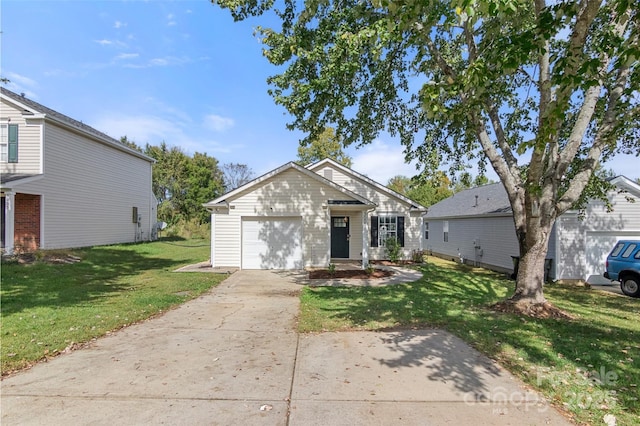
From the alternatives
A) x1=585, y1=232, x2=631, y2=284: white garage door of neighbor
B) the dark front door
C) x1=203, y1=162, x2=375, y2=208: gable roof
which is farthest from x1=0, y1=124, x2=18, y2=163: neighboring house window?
x1=585, y1=232, x2=631, y2=284: white garage door of neighbor

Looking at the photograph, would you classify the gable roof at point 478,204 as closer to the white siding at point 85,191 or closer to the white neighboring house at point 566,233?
the white neighboring house at point 566,233

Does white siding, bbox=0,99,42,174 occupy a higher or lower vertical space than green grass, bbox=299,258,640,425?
higher

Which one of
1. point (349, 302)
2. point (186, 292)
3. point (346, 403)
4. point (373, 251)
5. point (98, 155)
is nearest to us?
point (346, 403)

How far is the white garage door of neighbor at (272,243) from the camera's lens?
1421 centimetres

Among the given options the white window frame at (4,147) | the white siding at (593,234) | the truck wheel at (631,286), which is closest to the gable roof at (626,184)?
the white siding at (593,234)

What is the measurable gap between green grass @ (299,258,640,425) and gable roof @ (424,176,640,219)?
221 inches

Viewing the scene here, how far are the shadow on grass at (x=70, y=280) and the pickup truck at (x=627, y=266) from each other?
51.8ft

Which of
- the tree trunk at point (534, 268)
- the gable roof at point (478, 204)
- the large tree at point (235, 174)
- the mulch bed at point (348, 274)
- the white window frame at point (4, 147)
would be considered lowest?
the mulch bed at point (348, 274)

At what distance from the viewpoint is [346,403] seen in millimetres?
3424

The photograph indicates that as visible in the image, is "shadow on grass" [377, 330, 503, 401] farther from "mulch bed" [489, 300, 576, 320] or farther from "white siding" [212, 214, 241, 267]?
"white siding" [212, 214, 241, 267]

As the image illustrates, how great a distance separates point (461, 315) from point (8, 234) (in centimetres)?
1746

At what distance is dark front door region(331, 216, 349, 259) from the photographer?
57.4 ft

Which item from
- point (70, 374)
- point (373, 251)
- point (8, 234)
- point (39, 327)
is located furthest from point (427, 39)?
point (8, 234)

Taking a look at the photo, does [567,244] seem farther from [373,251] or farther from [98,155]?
[98,155]
